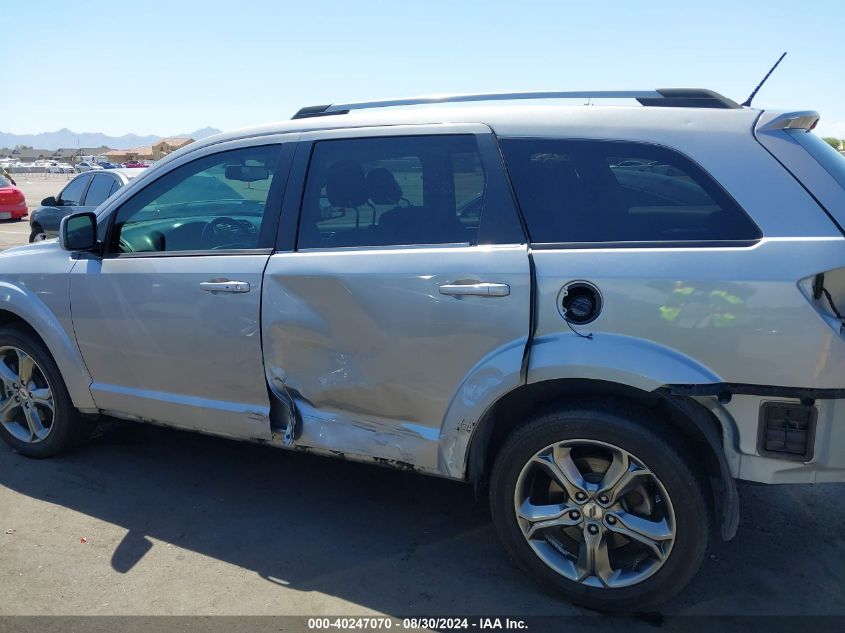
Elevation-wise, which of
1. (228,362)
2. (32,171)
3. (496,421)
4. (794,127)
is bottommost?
(32,171)

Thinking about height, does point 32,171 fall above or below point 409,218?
below

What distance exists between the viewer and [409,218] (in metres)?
3.00

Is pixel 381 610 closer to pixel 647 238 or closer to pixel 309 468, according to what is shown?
pixel 309 468

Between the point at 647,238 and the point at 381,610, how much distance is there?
181cm

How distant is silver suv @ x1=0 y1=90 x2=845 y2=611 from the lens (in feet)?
7.99

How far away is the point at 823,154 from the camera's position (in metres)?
2.53

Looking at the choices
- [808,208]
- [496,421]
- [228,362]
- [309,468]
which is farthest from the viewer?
[309,468]

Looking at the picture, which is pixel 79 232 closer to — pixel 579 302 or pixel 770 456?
pixel 579 302

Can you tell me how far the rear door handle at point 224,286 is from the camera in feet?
10.4

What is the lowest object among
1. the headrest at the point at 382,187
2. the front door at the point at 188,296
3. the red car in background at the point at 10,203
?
the red car in background at the point at 10,203

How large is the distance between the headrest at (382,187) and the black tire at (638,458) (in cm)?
117

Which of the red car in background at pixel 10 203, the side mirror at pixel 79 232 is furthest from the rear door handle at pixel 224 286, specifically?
the red car in background at pixel 10 203

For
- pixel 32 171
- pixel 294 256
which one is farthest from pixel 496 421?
pixel 32 171

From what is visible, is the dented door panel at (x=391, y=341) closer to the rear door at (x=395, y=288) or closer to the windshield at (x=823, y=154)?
the rear door at (x=395, y=288)
